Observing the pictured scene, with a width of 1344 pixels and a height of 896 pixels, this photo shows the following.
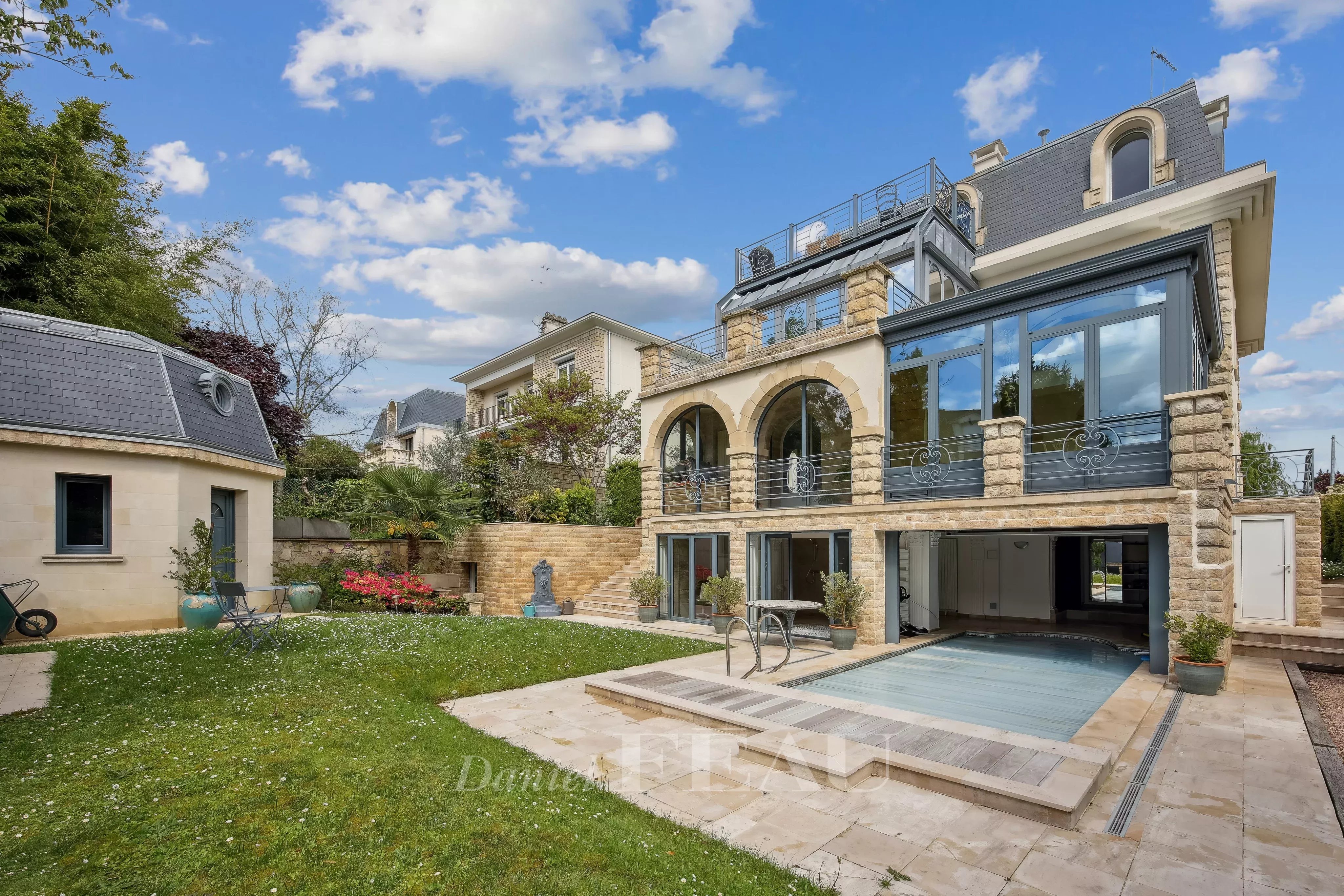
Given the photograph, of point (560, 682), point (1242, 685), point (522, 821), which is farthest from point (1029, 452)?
point (522, 821)

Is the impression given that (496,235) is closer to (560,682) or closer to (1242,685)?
(560,682)

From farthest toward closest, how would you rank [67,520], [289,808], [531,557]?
[531,557]
[67,520]
[289,808]

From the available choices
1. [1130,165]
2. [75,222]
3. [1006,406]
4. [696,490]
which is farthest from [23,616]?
[1130,165]

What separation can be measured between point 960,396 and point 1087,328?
2026 millimetres

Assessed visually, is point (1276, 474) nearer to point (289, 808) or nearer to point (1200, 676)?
point (1200, 676)

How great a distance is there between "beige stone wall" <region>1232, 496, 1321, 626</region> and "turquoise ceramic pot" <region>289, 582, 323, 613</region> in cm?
1737

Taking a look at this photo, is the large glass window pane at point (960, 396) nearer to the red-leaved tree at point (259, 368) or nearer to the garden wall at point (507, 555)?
the garden wall at point (507, 555)

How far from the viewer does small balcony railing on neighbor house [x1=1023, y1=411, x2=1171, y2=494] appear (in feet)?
27.9

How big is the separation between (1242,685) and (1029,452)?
3.74m

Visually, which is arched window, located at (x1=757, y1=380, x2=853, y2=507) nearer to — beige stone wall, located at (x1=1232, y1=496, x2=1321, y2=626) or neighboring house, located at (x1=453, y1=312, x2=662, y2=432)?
beige stone wall, located at (x1=1232, y1=496, x2=1321, y2=626)

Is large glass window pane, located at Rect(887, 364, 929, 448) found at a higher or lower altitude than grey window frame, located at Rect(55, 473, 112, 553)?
higher

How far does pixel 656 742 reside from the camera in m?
5.48

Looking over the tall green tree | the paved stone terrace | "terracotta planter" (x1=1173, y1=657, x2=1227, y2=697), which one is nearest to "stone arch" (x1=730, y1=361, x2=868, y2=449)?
"terracotta planter" (x1=1173, y1=657, x2=1227, y2=697)

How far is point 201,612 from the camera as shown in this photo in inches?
390
